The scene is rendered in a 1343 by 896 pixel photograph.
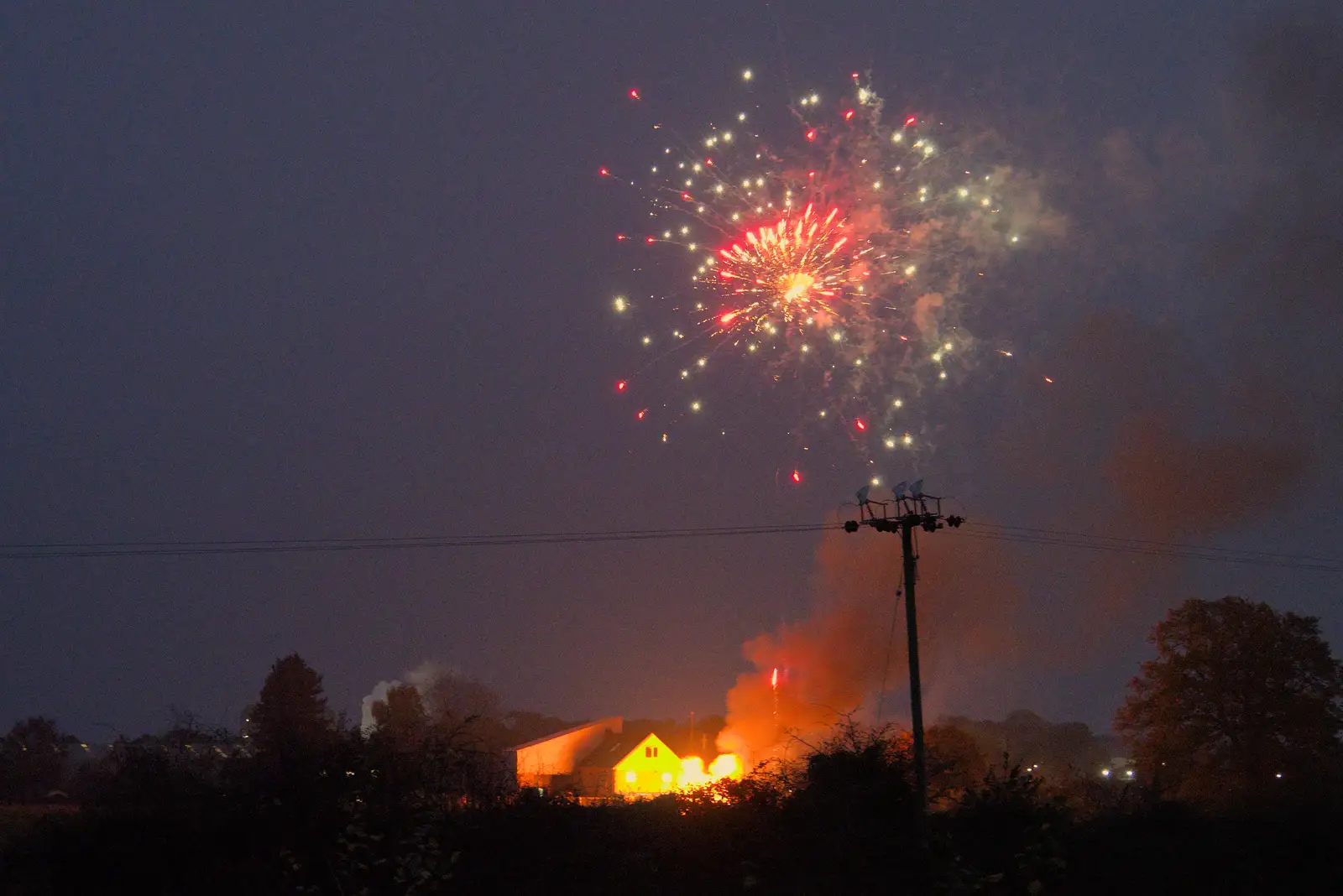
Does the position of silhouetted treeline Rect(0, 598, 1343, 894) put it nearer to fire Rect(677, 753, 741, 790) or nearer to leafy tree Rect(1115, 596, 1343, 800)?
leafy tree Rect(1115, 596, 1343, 800)

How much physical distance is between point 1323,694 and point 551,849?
32.0 meters

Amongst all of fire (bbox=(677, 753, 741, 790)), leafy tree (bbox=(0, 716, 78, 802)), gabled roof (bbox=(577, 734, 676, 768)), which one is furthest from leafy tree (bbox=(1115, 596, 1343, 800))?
leafy tree (bbox=(0, 716, 78, 802))

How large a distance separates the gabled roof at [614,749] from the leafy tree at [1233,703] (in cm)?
2769

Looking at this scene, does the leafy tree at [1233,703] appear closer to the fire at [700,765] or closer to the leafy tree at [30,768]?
the fire at [700,765]

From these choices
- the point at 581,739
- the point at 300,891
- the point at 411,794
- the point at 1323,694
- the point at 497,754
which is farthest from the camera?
the point at 581,739

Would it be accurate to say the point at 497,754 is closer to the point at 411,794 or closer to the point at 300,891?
the point at 411,794

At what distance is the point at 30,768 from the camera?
124 ft

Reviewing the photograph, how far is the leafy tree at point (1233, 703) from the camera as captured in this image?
39500mm

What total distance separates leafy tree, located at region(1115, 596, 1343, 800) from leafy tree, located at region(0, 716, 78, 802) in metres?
35.1

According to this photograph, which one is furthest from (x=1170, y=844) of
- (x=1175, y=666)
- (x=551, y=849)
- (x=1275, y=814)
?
(x=1175, y=666)

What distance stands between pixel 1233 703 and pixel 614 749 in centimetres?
3559

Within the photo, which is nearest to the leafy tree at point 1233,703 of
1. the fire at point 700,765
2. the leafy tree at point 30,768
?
the fire at point 700,765

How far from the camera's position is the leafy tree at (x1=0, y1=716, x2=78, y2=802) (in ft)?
118

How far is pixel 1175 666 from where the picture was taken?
41875 millimetres
